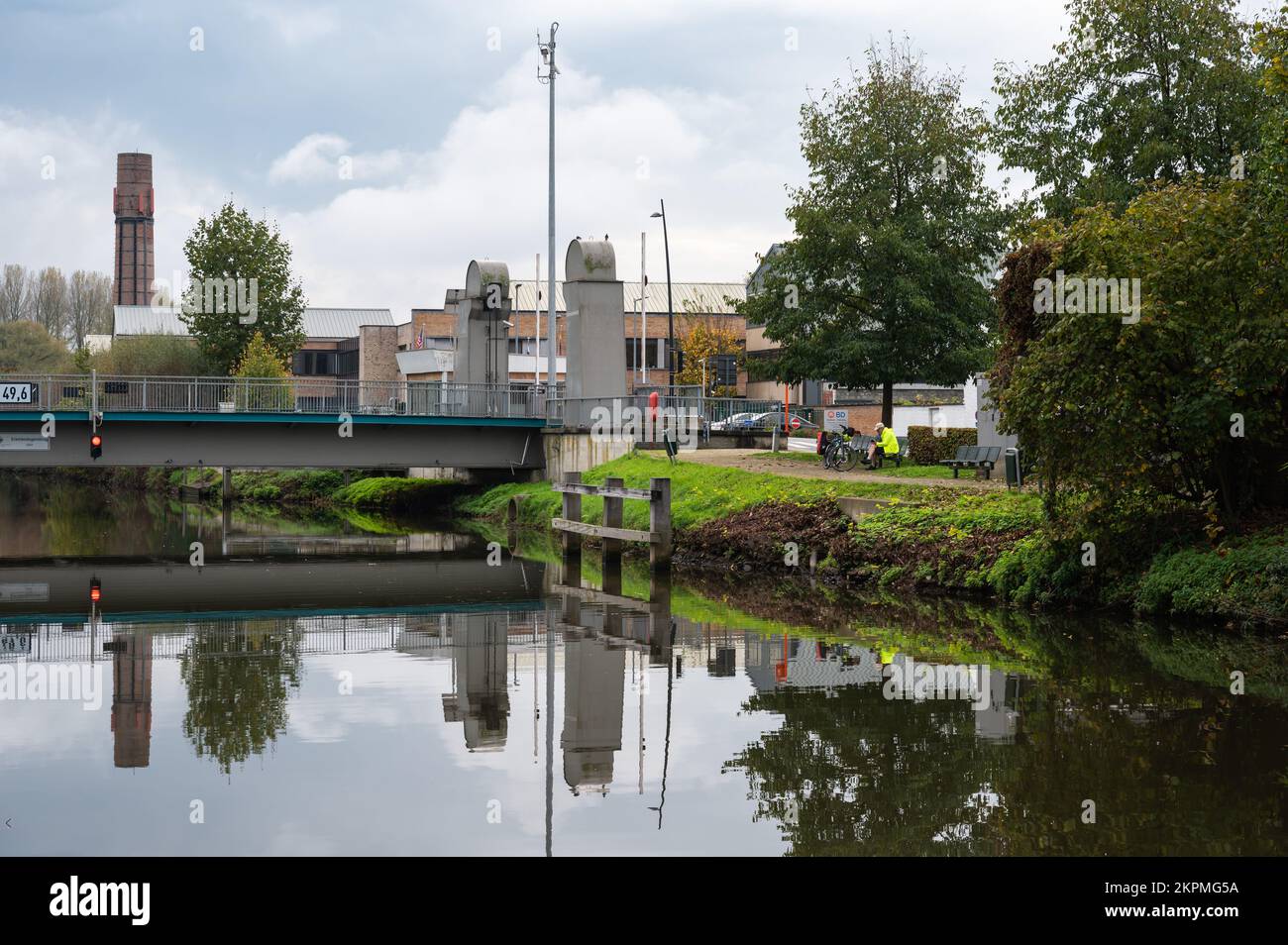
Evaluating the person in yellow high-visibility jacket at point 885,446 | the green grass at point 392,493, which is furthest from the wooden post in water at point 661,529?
the green grass at point 392,493

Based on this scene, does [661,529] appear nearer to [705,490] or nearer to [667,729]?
[705,490]

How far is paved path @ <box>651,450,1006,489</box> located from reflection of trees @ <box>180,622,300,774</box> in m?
14.1

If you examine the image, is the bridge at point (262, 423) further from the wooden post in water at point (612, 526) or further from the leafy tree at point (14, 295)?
the leafy tree at point (14, 295)

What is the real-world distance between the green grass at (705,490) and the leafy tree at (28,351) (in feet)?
230

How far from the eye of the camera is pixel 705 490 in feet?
104

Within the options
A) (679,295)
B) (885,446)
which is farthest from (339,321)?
(885,446)

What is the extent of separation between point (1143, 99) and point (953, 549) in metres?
12.8

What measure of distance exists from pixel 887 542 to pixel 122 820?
16784 millimetres

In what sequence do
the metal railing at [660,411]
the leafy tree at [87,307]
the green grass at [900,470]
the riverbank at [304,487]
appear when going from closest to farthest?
the green grass at [900,470] < the metal railing at [660,411] < the riverbank at [304,487] < the leafy tree at [87,307]

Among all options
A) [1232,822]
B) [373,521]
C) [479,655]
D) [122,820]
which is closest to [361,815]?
[122,820]

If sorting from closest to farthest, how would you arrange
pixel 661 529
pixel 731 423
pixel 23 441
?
pixel 661 529
pixel 23 441
pixel 731 423

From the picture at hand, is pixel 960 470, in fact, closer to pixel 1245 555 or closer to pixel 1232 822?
pixel 1245 555

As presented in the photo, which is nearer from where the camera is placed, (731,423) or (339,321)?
(731,423)

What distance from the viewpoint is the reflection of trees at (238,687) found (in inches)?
476
